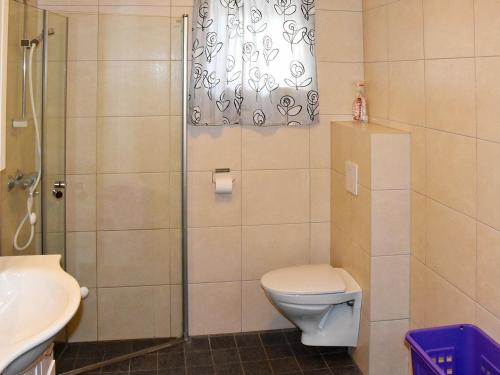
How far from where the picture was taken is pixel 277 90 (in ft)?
10.5

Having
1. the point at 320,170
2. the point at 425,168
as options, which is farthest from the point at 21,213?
the point at 425,168

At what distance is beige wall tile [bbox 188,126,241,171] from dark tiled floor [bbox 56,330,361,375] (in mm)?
1064

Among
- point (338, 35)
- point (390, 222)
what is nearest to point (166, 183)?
point (390, 222)

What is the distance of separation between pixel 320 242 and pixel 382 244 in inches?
29.3

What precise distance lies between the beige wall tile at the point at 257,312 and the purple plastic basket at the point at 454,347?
144 cm

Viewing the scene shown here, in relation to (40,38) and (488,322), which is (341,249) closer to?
(488,322)

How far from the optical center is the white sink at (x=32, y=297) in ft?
5.62

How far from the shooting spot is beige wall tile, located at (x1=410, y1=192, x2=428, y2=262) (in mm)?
2619

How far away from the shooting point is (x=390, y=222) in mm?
2752

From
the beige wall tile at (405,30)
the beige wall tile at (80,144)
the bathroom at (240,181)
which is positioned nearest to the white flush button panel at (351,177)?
the bathroom at (240,181)

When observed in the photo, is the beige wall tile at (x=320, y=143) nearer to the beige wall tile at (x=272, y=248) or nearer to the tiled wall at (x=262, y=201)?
the tiled wall at (x=262, y=201)

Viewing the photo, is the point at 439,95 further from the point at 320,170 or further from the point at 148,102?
the point at 148,102

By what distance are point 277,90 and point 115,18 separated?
3.17 feet

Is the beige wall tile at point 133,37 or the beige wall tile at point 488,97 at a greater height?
the beige wall tile at point 133,37
